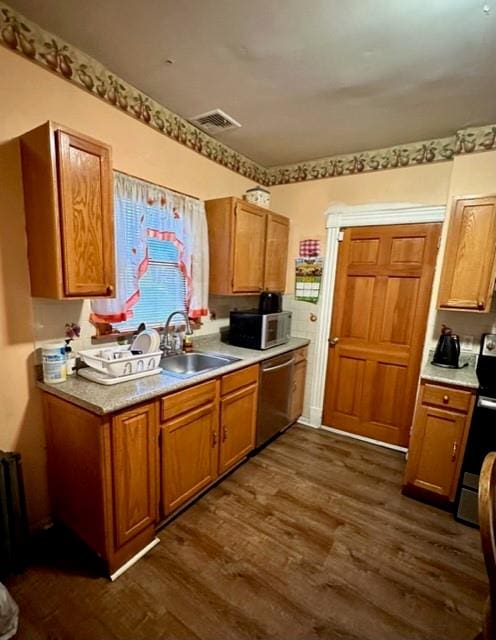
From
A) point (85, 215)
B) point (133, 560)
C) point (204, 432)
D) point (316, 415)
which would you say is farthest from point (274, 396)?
point (85, 215)

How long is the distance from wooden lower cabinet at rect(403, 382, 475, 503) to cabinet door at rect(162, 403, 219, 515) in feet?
4.63

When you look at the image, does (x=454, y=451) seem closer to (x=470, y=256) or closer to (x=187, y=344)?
(x=470, y=256)

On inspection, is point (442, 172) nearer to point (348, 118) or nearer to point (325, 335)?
point (348, 118)

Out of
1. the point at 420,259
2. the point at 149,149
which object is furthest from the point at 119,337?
the point at 420,259

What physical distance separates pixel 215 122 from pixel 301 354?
84.1 inches

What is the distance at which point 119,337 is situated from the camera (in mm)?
2070

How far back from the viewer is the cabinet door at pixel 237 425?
2.18 metres

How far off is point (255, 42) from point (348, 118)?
0.95m

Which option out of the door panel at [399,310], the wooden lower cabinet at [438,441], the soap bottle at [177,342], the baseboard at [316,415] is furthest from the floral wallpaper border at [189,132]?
the baseboard at [316,415]

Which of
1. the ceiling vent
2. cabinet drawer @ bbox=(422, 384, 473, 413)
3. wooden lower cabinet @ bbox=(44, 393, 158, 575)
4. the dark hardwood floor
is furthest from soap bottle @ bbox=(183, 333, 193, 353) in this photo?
cabinet drawer @ bbox=(422, 384, 473, 413)

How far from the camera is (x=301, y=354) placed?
3.10 metres

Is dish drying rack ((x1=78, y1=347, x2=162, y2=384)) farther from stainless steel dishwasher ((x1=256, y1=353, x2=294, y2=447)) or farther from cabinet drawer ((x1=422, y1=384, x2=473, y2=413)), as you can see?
cabinet drawer ((x1=422, y1=384, x2=473, y2=413))

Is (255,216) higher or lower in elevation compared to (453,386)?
higher

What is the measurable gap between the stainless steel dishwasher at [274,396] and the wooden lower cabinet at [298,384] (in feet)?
0.38
